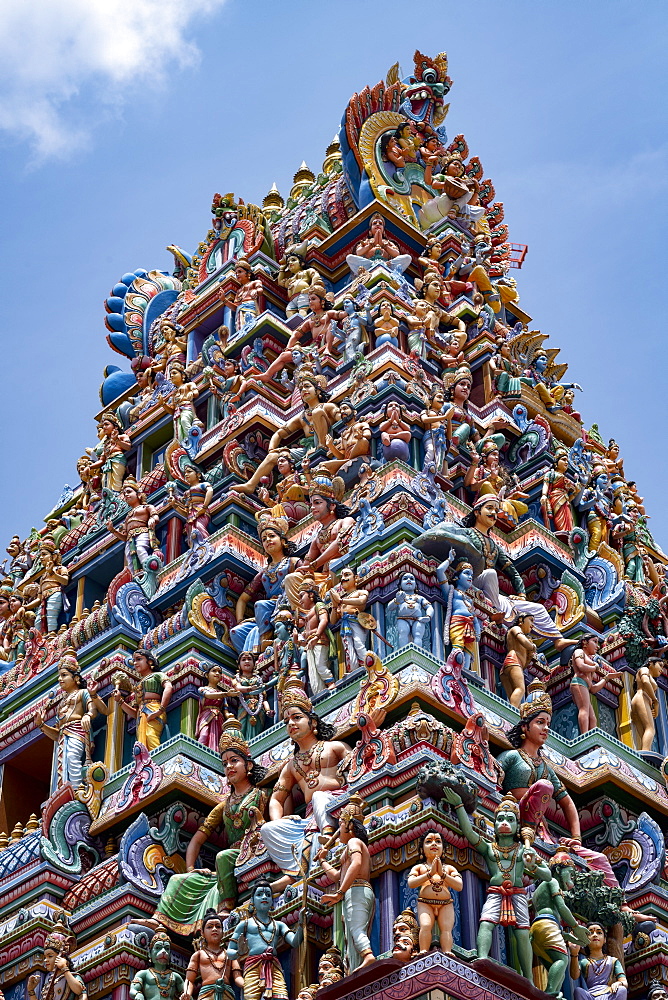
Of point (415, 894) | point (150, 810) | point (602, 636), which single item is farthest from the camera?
point (602, 636)

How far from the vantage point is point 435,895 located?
76.4ft

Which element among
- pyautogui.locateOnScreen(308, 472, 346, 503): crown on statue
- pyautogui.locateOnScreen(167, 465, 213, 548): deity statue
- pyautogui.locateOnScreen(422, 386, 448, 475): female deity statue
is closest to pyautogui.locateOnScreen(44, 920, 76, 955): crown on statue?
pyautogui.locateOnScreen(308, 472, 346, 503): crown on statue

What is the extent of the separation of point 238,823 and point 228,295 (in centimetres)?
1692

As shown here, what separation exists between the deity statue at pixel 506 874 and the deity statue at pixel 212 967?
137 inches

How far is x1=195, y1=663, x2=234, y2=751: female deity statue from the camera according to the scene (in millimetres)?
30219

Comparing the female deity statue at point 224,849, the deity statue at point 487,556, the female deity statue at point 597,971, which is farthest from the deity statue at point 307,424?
the female deity statue at point 597,971

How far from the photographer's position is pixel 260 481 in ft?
115

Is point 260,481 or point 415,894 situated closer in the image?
point 415,894

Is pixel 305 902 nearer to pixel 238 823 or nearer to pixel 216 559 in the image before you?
pixel 238 823

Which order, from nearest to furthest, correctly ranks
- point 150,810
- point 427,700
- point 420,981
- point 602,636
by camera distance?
point 420,981, point 427,700, point 150,810, point 602,636

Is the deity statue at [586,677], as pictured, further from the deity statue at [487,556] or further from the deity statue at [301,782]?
the deity statue at [301,782]

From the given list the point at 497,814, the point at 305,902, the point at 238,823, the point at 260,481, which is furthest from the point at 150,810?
the point at 260,481

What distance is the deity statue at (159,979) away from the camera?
25.9 metres

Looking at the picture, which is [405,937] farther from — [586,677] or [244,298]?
[244,298]
